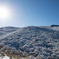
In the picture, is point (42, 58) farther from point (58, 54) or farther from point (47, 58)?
point (58, 54)

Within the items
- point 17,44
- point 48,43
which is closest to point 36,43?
point 48,43

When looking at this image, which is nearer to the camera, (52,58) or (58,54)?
(52,58)

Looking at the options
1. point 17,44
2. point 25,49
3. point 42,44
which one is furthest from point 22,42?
point 42,44

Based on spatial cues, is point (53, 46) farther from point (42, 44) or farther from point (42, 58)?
point (42, 58)

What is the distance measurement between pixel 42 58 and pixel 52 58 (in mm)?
2341

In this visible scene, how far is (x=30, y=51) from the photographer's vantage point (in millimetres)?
19812

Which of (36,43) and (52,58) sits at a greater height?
(36,43)

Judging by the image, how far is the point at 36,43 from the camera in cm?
2331

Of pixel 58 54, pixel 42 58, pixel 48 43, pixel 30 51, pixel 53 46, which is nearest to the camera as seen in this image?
pixel 42 58

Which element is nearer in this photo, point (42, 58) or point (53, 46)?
point (42, 58)

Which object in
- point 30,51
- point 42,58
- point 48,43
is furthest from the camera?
point 48,43

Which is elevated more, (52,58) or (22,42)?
(22,42)

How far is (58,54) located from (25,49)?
7724 mm

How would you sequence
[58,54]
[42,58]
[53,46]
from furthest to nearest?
[53,46]
[58,54]
[42,58]
